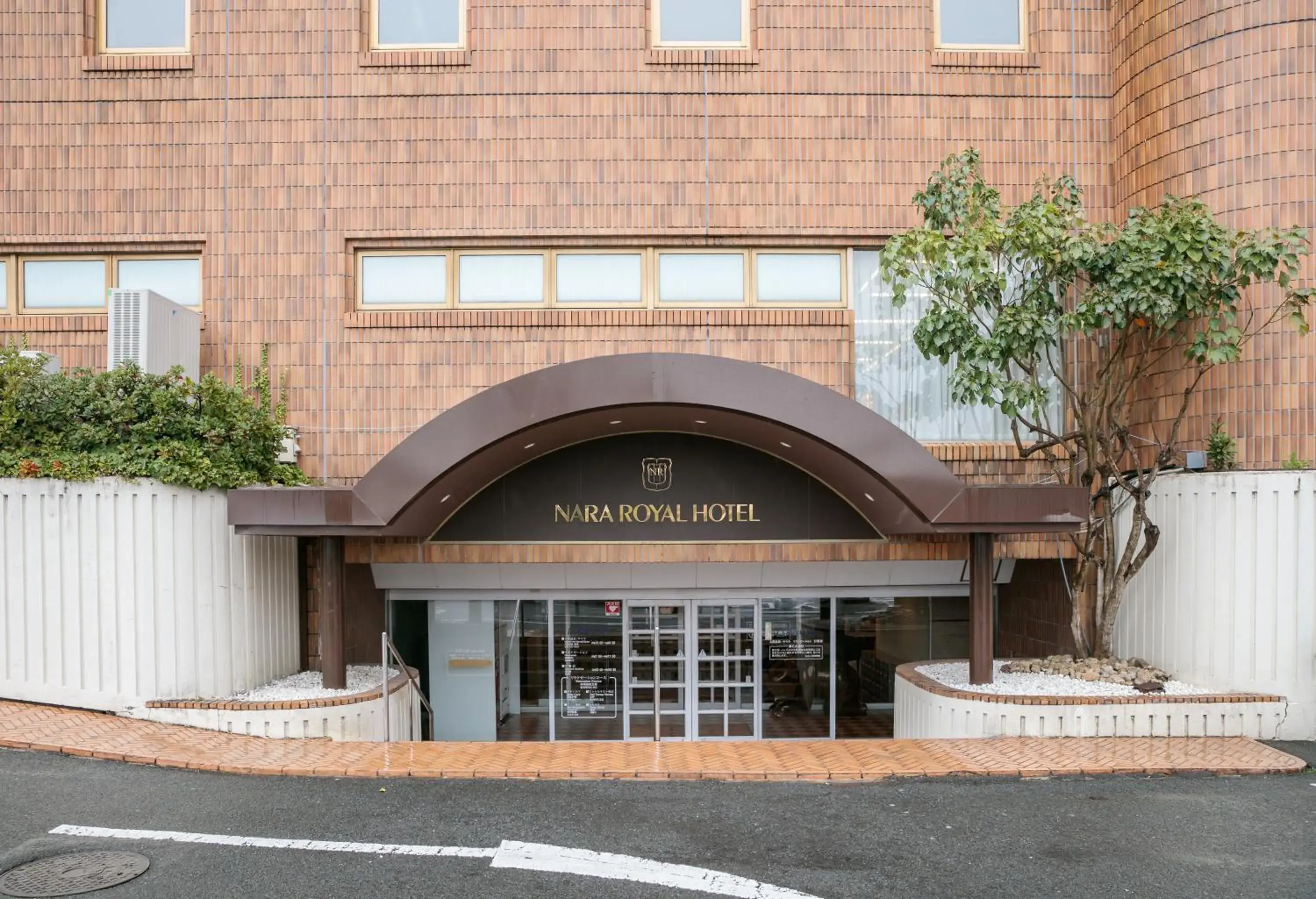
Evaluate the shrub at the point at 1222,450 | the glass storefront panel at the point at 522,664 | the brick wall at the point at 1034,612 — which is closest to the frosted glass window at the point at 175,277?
the glass storefront panel at the point at 522,664

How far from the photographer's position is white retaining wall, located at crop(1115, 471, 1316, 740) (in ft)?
33.0

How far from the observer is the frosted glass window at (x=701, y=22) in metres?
12.3

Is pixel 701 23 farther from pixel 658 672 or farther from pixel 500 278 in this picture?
pixel 658 672

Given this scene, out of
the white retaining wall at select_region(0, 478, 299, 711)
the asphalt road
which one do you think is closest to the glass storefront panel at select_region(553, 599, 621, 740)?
the white retaining wall at select_region(0, 478, 299, 711)

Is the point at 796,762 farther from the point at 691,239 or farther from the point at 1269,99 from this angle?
the point at 1269,99

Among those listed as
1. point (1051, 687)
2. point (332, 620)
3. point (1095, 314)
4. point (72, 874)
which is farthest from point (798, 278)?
point (72, 874)

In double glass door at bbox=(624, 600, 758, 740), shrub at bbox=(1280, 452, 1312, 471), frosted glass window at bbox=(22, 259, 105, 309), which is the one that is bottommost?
double glass door at bbox=(624, 600, 758, 740)

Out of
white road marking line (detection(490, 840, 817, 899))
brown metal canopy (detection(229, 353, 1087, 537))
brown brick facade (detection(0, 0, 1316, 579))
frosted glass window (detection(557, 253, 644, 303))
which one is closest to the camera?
white road marking line (detection(490, 840, 817, 899))

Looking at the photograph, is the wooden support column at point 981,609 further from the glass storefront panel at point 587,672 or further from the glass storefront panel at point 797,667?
the glass storefront panel at point 587,672

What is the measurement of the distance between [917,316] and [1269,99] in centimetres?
411

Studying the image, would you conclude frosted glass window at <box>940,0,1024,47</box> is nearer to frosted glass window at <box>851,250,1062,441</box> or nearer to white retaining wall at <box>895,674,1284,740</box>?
frosted glass window at <box>851,250,1062,441</box>

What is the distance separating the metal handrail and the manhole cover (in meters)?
2.96

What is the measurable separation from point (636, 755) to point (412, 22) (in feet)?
28.3

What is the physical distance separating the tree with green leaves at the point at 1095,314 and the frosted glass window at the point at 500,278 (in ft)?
13.3
